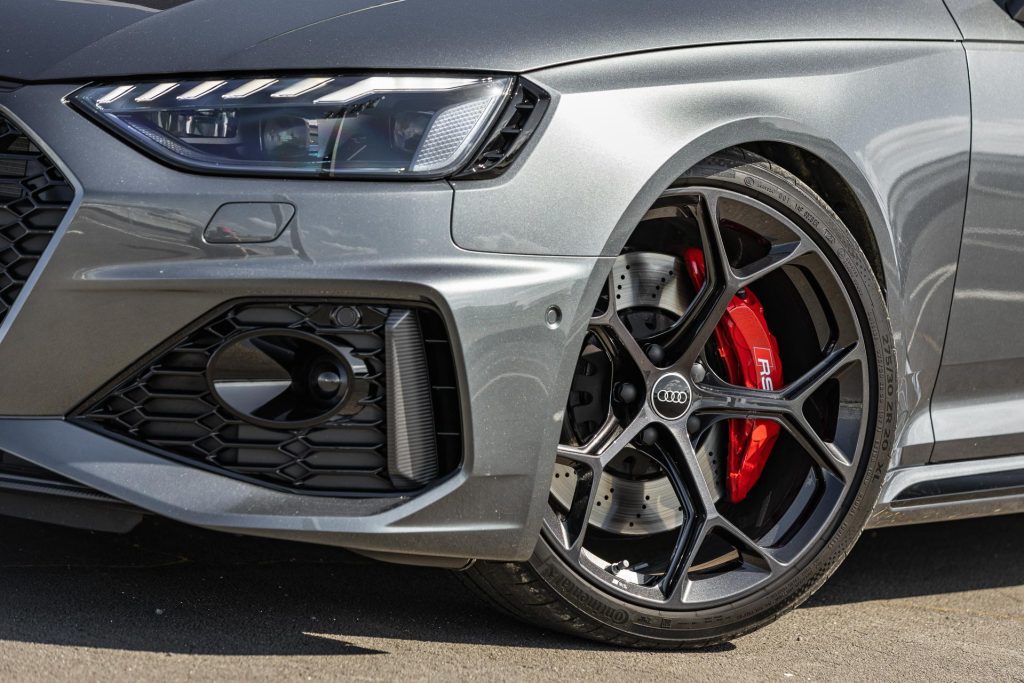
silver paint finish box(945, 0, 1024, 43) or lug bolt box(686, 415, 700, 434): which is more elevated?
silver paint finish box(945, 0, 1024, 43)

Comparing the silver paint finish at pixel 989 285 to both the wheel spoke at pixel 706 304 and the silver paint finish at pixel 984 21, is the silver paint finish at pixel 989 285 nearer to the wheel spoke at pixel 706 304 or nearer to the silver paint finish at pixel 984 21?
the silver paint finish at pixel 984 21

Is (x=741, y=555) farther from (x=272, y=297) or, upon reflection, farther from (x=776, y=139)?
(x=272, y=297)

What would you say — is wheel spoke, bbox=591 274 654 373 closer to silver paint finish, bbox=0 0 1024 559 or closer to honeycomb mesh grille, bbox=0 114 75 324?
silver paint finish, bbox=0 0 1024 559

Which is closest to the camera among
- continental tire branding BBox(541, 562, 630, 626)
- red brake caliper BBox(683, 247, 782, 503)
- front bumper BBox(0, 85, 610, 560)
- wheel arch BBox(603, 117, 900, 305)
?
front bumper BBox(0, 85, 610, 560)

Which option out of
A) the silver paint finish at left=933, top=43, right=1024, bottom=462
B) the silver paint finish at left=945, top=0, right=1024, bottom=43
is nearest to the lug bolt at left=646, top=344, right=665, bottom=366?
the silver paint finish at left=933, top=43, right=1024, bottom=462

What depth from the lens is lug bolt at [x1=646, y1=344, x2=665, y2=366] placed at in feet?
7.88

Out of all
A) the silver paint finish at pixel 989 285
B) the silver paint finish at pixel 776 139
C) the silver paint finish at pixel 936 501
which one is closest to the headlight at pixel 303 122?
the silver paint finish at pixel 776 139

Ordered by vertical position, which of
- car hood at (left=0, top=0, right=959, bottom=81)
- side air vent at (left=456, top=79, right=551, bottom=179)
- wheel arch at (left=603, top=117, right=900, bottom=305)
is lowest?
wheel arch at (left=603, top=117, right=900, bottom=305)

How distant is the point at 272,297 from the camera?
2.02m

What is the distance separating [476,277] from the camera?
6.66 feet

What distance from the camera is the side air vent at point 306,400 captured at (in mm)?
2053

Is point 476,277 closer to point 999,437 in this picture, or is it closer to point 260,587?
point 260,587

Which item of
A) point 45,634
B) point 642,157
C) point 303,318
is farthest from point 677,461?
point 45,634

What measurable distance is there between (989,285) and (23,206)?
6.02ft
